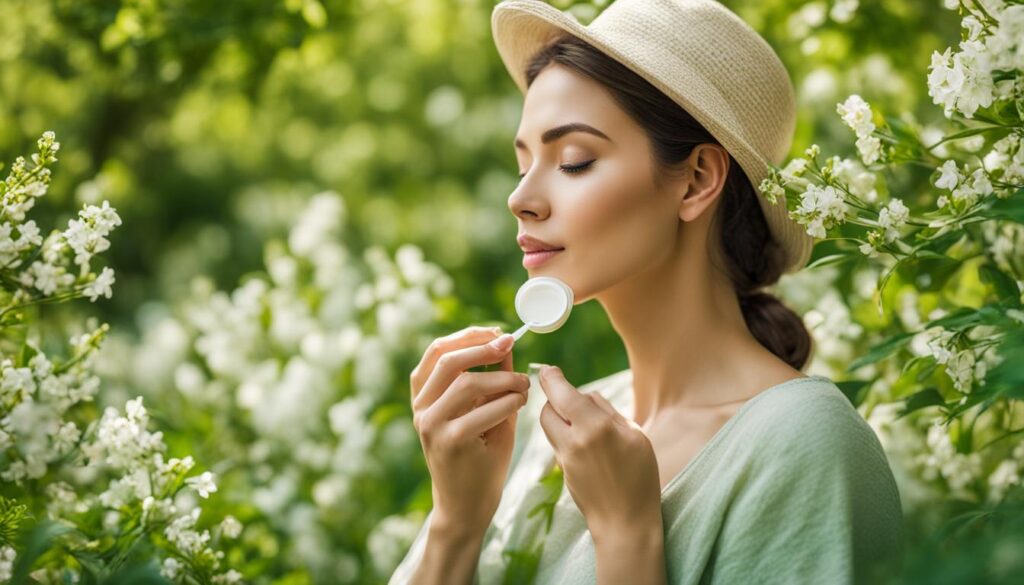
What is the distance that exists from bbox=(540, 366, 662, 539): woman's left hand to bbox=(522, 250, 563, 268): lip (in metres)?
0.26

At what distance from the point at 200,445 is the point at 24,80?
125 inches

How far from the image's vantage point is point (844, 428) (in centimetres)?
180

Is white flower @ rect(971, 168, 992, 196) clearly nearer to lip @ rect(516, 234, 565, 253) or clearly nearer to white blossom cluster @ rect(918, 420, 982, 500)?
lip @ rect(516, 234, 565, 253)

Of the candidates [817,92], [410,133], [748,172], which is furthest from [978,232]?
[410,133]

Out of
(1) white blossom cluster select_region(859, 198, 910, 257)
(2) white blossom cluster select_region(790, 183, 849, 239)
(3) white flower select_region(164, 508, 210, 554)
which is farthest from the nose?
(3) white flower select_region(164, 508, 210, 554)

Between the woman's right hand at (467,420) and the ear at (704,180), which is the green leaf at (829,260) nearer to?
the ear at (704,180)

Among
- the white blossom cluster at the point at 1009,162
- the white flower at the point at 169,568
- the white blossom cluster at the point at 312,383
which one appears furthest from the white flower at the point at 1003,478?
the white flower at the point at 169,568

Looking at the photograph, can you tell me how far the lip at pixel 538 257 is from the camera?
1.98 m

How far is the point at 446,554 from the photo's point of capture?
2.08 metres

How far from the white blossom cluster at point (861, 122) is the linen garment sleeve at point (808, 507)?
45 cm

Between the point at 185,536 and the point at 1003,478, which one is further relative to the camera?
the point at 1003,478

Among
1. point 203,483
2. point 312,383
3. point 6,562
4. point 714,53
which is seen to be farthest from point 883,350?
point 312,383

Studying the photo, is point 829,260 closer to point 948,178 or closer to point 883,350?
point 883,350

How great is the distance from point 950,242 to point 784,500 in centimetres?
60
